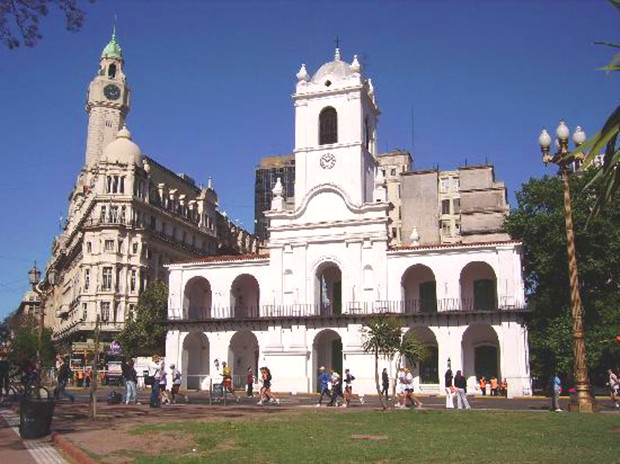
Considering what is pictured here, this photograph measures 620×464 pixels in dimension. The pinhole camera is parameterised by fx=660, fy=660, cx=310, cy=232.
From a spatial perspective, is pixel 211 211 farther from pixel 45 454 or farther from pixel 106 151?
pixel 45 454

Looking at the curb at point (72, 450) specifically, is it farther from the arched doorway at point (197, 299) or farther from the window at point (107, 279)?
the window at point (107, 279)

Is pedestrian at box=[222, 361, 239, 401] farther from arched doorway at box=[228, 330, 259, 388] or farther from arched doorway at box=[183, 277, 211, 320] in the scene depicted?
arched doorway at box=[183, 277, 211, 320]

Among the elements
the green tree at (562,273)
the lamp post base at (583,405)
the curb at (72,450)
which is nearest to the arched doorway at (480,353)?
the green tree at (562,273)

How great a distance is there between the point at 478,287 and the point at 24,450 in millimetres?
34016

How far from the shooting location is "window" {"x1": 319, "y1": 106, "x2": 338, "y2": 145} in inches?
1842

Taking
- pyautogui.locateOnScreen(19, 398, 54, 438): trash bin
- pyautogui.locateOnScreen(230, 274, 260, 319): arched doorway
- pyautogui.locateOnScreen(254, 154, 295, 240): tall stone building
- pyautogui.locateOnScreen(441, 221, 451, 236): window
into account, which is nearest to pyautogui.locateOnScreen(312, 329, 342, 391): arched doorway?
pyautogui.locateOnScreen(230, 274, 260, 319): arched doorway

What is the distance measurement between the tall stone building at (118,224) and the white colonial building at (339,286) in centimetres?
1283

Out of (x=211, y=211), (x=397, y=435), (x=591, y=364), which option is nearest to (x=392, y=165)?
(x=211, y=211)

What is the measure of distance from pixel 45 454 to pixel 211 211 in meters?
66.4

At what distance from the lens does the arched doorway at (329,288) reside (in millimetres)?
44469

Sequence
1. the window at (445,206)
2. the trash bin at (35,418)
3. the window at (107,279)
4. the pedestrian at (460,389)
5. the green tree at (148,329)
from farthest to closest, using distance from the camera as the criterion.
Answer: the window at (445,206) < the window at (107,279) < the green tree at (148,329) < the pedestrian at (460,389) < the trash bin at (35,418)

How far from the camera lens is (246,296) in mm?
49469

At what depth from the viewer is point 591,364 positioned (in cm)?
3803

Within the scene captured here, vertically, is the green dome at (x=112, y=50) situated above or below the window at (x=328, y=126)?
above
